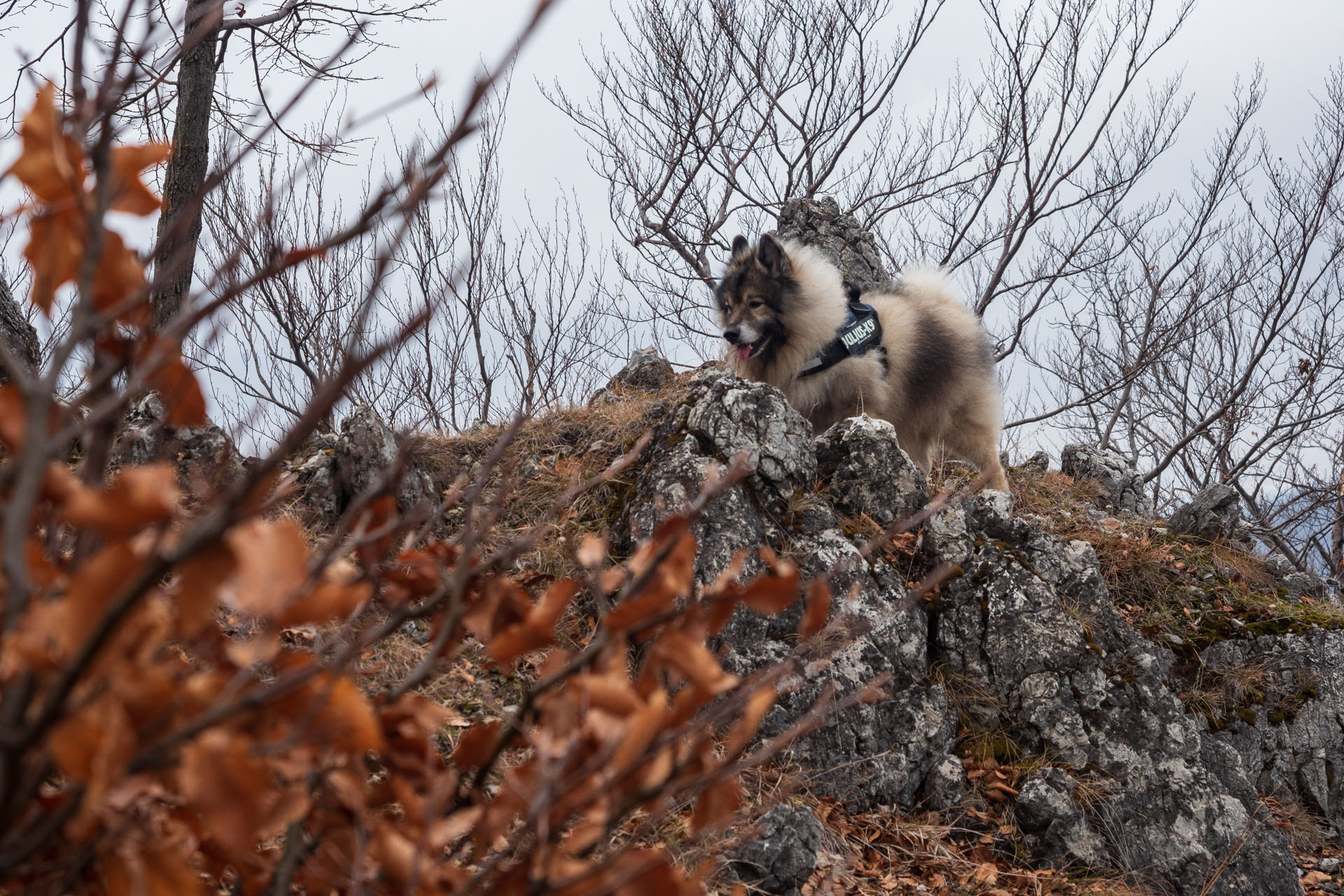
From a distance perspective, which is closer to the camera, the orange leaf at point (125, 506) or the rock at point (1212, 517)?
the orange leaf at point (125, 506)

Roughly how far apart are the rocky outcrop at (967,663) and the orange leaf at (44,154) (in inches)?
107

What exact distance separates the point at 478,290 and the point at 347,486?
189 inches

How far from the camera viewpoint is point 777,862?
2607mm

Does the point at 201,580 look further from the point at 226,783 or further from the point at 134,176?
the point at 134,176

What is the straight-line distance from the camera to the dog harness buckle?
5.71 meters

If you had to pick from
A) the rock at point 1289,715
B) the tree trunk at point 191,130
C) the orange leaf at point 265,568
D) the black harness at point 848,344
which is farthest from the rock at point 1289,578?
the tree trunk at point 191,130

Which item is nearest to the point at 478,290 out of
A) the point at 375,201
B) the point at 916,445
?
the point at 916,445

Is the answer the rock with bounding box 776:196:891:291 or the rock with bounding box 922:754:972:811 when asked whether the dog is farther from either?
the rock with bounding box 776:196:891:291

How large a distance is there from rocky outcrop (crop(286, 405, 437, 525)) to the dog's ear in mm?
2588

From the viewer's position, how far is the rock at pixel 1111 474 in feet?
25.6

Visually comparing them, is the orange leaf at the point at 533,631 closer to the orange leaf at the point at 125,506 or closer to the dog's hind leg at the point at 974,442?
the orange leaf at the point at 125,506

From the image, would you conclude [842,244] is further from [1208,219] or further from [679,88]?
[1208,219]

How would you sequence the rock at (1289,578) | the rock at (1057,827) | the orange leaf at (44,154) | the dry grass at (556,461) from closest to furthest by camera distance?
the orange leaf at (44,154)
the rock at (1057,827)
the dry grass at (556,461)
the rock at (1289,578)

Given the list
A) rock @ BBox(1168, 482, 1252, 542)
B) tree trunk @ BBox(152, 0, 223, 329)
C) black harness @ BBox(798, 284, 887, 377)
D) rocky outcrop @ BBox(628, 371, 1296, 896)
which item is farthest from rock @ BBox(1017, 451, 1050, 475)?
tree trunk @ BBox(152, 0, 223, 329)
